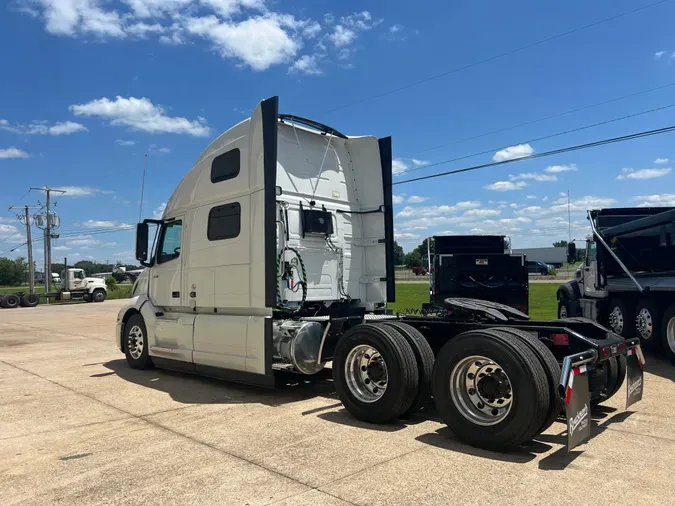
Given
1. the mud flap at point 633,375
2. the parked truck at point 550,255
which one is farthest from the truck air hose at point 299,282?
the parked truck at point 550,255

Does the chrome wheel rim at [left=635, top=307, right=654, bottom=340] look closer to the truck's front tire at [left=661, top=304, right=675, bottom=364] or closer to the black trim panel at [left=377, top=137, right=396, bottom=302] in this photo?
the truck's front tire at [left=661, top=304, right=675, bottom=364]

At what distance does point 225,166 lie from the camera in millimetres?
7645

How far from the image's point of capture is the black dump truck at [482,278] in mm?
12812

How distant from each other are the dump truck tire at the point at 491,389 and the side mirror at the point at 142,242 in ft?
19.1

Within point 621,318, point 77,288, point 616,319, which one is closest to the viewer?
point 621,318

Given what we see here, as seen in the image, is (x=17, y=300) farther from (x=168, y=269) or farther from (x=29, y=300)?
(x=168, y=269)

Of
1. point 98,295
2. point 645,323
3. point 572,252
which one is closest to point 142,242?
point 645,323

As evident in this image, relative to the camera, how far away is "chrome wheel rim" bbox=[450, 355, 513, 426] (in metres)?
4.72

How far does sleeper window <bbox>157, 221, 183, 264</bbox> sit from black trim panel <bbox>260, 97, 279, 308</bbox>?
2.32m

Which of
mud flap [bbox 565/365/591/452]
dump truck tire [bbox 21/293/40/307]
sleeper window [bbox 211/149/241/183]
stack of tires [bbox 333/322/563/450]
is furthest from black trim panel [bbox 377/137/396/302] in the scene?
dump truck tire [bbox 21/293/40/307]

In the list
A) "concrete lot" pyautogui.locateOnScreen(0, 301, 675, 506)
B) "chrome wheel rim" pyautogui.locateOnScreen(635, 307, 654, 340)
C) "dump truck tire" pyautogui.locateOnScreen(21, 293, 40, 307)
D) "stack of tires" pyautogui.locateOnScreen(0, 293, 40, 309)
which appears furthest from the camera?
"dump truck tire" pyautogui.locateOnScreen(21, 293, 40, 307)

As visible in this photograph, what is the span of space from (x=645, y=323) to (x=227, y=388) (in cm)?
785

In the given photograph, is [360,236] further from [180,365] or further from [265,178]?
[180,365]

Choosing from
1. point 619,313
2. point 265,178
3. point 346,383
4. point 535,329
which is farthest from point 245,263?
point 619,313
